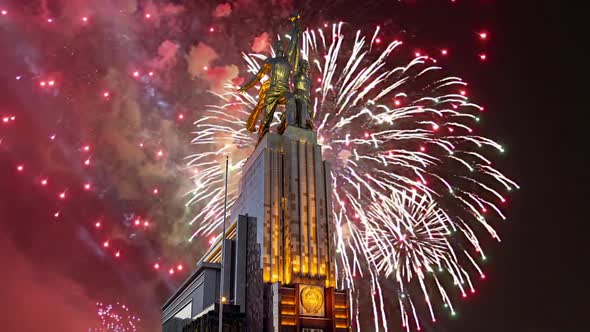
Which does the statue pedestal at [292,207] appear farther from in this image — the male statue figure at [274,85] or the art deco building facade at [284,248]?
the male statue figure at [274,85]

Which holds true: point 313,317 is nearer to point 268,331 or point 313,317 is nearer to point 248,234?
point 268,331

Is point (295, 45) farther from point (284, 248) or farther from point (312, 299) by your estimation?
point (312, 299)

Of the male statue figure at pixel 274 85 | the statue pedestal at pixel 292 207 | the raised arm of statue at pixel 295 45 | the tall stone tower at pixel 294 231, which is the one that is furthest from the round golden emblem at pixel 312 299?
the raised arm of statue at pixel 295 45

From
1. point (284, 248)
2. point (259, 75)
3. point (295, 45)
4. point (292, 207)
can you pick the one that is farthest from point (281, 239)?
point (295, 45)

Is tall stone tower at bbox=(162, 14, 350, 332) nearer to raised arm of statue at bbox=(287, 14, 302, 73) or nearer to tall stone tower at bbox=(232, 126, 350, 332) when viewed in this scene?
tall stone tower at bbox=(232, 126, 350, 332)

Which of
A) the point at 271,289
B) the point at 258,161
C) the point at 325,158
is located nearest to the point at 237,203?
the point at 258,161

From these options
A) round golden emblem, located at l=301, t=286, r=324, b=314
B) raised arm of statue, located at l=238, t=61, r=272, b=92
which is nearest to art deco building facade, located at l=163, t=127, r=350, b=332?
round golden emblem, located at l=301, t=286, r=324, b=314

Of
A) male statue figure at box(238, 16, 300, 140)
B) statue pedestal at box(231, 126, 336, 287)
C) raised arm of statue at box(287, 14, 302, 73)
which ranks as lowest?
statue pedestal at box(231, 126, 336, 287)
